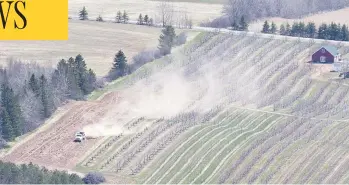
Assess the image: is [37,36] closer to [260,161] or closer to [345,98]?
[345,98]

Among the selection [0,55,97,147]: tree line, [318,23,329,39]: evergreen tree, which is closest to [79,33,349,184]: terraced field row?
[318,23,329,39]: evergreen tree

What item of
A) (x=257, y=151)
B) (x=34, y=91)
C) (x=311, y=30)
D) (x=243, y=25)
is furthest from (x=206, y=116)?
(x=243, y=25)

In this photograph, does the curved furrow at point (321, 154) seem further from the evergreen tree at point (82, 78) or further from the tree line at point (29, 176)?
the evergreen tree at point (82, 78)

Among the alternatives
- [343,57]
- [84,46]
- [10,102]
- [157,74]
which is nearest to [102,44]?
[84,46]

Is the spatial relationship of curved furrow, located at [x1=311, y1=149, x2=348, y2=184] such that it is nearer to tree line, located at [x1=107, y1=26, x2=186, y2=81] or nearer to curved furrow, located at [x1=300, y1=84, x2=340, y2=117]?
curved furrow, located at [x1=300, y1=84, x2=340, y2=117]

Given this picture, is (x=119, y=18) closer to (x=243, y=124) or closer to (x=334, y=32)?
(x=334, y=32)

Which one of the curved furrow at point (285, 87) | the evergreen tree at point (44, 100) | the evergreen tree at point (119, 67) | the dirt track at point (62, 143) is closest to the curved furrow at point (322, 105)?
the curved furrow at point (285, 87)
